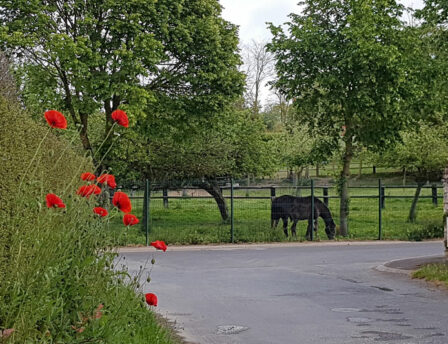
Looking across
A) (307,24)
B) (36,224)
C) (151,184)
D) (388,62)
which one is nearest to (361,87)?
(388,62)

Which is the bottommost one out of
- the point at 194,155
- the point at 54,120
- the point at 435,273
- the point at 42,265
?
the point at 435,273

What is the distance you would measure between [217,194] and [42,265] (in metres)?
23.5

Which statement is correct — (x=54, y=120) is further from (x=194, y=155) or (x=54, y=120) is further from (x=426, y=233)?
(x=194, y=155)

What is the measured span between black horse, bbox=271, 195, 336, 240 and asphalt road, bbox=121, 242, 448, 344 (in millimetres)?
5145

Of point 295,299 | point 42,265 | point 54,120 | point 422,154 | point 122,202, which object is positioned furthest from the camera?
point 422,154

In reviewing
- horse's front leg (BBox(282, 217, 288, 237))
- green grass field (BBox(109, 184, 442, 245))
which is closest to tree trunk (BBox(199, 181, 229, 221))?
green grass field (BBox(109, 184, 442, 245))

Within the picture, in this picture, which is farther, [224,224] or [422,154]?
[422,154]

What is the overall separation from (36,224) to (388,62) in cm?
2031

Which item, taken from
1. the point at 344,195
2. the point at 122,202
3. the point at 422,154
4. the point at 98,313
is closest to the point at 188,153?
the point at 344,195

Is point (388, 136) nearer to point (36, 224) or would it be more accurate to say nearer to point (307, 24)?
point (307, 24)

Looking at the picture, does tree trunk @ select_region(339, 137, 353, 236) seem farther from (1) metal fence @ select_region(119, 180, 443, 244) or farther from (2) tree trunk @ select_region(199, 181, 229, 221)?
(2) tree trunk @ select_region(199, 181, 229, 221)

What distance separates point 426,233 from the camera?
26891mm

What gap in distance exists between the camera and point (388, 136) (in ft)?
86.7

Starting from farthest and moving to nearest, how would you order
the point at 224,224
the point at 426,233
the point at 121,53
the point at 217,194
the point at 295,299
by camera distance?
the point at 217,194 → the point at 426,233 → the point at 224,224 → the point at 121,53 → the point at 295,299
